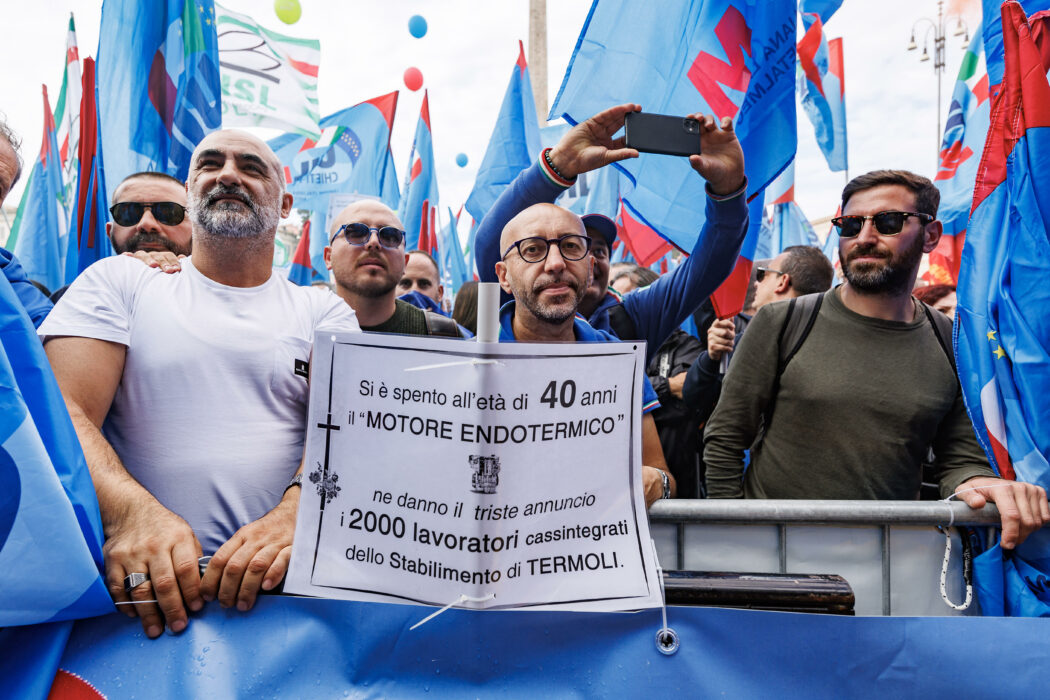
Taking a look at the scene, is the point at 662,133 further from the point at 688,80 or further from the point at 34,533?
the point at 34,533

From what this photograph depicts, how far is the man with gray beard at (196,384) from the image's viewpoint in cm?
155

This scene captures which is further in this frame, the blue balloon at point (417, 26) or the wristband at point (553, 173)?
the blue balloon at point (417, 26)

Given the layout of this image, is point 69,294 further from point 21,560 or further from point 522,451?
point 522,451

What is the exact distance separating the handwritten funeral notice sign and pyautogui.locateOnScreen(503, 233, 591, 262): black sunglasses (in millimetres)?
1141

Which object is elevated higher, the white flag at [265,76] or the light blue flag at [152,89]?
the white flag at [265,76]

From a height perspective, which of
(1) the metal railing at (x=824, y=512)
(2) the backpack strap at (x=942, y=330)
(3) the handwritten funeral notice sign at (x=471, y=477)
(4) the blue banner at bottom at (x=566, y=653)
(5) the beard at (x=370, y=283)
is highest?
(5) the beard at (x=370, y=283)

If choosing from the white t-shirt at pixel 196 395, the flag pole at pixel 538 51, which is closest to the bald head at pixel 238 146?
the white t-shirt at pixel 196 395

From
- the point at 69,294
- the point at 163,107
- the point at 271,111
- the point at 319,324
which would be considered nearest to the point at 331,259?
the point at 163,107

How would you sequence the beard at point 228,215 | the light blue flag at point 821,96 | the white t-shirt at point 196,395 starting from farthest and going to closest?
the light blue flag at point 821,96 < the beard at point 228,215 < the white t-shirt at point 196,395


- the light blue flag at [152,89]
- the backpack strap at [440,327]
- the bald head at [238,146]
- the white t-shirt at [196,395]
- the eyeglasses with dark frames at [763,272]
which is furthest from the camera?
the eyeglasses with dark frames at [763,272]

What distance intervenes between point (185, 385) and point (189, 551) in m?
0.54

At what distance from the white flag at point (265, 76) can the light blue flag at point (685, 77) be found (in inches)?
182

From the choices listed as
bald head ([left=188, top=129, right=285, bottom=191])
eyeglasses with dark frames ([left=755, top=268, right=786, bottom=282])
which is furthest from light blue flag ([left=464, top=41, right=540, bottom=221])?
bald head ([left=188, top=129, right=285, bottom=191])

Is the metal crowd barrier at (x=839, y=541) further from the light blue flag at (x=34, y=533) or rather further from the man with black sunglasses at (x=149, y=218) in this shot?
the man with black sunglasses at (x=149, y=218)
